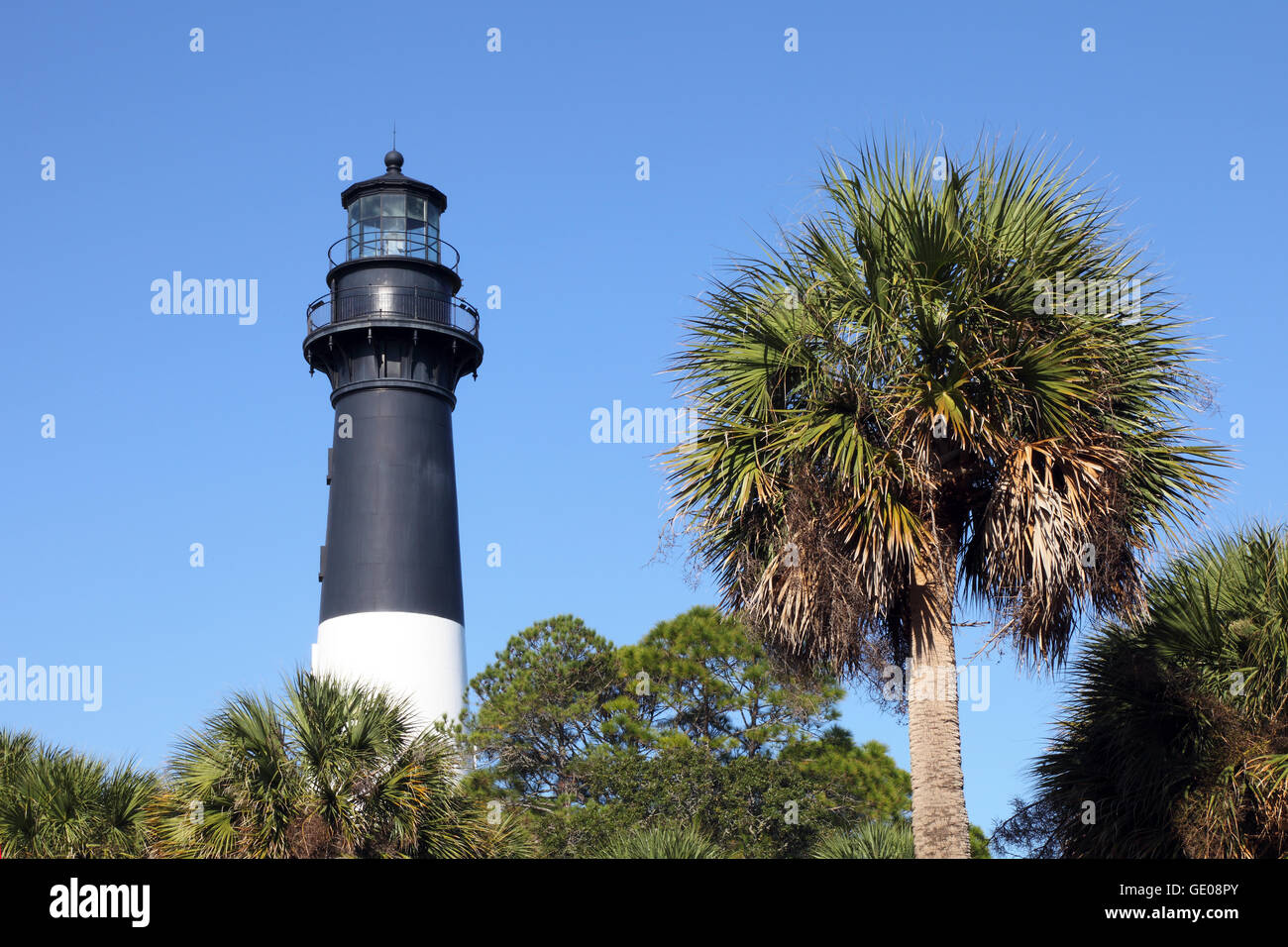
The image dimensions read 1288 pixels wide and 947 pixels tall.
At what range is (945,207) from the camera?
12.4 m

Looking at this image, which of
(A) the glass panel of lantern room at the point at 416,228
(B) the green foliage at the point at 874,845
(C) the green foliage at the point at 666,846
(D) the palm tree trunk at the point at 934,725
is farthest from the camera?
(A) the glass panel of lantern room at the point at 416,228

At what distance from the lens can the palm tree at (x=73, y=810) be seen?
17844 mm

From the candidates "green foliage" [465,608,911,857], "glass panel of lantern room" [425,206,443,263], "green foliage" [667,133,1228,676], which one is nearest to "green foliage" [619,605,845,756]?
"green foliage" [465,608,911,857]

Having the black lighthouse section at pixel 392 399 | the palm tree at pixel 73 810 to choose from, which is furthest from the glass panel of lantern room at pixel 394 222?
the palm tree at pixel 73 810

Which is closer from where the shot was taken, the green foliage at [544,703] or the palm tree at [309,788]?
the palm tree at [309,788]

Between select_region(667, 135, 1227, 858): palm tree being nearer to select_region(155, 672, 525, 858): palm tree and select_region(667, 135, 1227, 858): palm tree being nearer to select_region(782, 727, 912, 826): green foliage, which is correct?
select_region(155, 672, 525, 858): palm tree

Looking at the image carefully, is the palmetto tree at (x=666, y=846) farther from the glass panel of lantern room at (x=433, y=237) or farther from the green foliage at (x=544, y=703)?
the glass panel of lantern room at (x=433, y=237)

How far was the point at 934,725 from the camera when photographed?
11625 millimetres

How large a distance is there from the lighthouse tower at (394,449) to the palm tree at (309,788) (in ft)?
45.1

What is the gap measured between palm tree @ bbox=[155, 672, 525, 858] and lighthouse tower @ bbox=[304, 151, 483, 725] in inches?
541

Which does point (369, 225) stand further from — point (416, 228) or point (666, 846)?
point (666, 846)

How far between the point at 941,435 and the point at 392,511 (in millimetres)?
21633

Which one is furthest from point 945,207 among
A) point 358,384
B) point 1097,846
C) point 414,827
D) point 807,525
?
point 358,384
